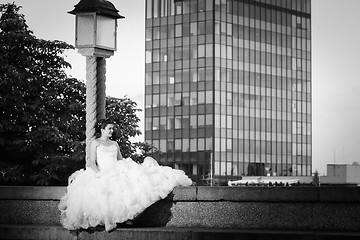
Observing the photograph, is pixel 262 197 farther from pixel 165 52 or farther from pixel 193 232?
pixel 165 52

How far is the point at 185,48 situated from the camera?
352ft

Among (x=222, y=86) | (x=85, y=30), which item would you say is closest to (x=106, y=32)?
(x=85, y=30)

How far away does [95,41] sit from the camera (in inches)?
581

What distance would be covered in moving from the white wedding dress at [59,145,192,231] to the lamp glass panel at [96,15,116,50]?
2.35 m

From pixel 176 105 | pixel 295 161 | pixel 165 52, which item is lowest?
pixel 295 161

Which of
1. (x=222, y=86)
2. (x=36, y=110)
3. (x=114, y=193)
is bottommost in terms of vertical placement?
(x=114, y=193)

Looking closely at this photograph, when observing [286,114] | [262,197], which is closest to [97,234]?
[262,197]

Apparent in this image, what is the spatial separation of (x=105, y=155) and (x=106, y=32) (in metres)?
2.47

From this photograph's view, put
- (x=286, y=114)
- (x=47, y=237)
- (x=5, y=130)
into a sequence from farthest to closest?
(x=286, y=114), (x=5, y=130), (x=47, y=237)

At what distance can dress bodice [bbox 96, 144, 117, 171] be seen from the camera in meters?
13.9

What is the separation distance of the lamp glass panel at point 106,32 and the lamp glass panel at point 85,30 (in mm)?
112

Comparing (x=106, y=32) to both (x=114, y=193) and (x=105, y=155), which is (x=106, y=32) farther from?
(x=114, y=193)

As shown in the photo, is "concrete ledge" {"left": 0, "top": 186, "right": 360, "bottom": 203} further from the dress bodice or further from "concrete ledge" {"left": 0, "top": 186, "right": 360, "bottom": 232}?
the dress bodice

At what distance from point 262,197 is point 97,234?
2.76 meters
